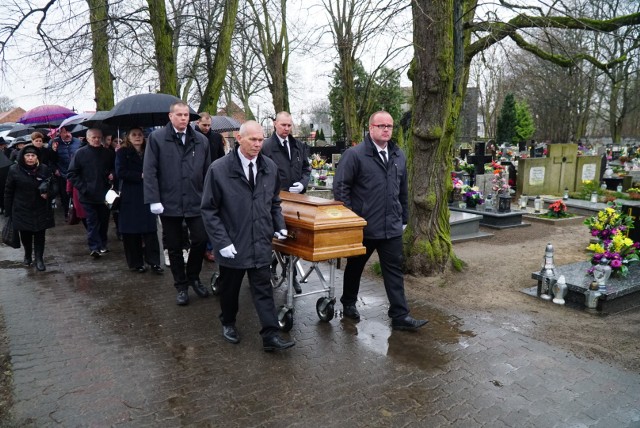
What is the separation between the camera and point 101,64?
13.6 metres

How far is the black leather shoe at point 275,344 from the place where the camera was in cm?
417

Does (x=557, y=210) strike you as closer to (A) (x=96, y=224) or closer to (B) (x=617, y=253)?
(B) (x=617, y=253)

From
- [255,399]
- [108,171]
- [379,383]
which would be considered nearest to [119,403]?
[255,399]

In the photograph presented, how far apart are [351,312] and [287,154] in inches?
75.4

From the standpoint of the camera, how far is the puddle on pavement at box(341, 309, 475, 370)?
164 inches

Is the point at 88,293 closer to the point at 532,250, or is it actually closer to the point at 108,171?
A: the point at 108,171

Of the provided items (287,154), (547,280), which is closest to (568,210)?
(547,280)

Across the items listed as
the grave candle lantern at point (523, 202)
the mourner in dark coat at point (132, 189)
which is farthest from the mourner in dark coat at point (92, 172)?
the grave candle lantern at point (523, 202)

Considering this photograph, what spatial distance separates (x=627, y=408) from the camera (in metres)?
3.43

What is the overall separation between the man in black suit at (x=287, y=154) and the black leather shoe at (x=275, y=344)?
1.38 m

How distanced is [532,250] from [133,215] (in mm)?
6463

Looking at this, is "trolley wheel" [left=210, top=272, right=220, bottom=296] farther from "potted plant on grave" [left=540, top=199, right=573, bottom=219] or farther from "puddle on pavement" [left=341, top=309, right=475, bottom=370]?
"potted plant on grave" [left=540, top=199, right=573, bottom=219]

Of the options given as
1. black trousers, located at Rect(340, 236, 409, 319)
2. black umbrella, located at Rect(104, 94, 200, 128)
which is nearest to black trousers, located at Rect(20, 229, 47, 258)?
black umbrella, located at Rect(104, 94, 200, 128)

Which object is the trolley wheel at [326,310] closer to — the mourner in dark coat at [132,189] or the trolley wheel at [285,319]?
the trolley wheel at [285,319]
